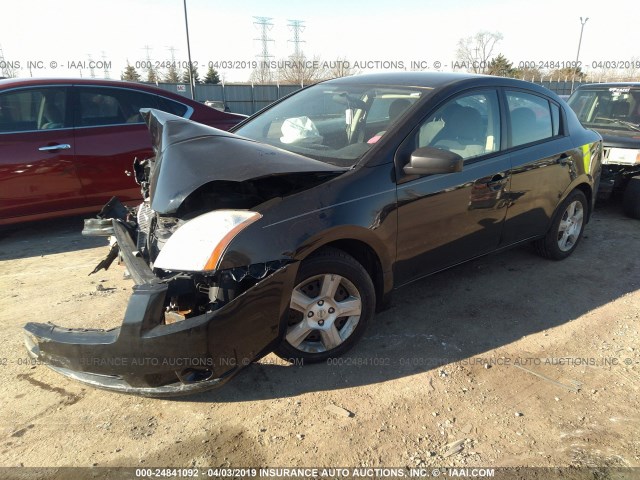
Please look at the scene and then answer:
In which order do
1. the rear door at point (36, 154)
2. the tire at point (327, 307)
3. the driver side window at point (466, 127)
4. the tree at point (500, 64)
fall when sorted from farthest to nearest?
the tree at point (500, 64) < the rear door at point (36, 154) < the driver side window at point (466, 127) < the tire at point (327, 307)

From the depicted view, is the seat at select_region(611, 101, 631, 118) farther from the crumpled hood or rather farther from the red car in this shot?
the red car

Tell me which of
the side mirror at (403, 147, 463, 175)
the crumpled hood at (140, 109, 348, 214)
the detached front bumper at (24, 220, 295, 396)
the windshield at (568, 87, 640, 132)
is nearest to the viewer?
the detached front bumper at (24, 220, 295, 396)

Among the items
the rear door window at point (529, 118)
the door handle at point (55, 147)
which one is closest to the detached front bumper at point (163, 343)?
the rear door window at point (529, 118)

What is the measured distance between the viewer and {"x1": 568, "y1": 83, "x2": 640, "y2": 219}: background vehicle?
5902 mm

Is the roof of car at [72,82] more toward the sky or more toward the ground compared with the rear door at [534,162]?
more toward the sky

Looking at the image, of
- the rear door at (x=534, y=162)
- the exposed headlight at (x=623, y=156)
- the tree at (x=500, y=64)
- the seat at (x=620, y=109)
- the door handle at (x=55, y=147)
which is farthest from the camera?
the tree at (x=500, y=64)

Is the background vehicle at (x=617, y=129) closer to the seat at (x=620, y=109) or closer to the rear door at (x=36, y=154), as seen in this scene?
the seat at (x=620, y=109)

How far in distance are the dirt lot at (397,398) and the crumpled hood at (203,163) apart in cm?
114

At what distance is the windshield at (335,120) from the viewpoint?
3057 millimetres

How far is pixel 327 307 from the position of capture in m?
2.76

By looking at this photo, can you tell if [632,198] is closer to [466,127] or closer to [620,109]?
[620,109]

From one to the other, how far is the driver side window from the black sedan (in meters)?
0.01

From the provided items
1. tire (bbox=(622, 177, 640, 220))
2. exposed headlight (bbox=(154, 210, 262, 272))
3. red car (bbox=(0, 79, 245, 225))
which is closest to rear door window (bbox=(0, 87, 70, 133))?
red car (bbox=(0, 79, 245, 225))

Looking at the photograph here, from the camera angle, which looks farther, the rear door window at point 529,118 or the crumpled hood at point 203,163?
the rear door window at point 529,118
